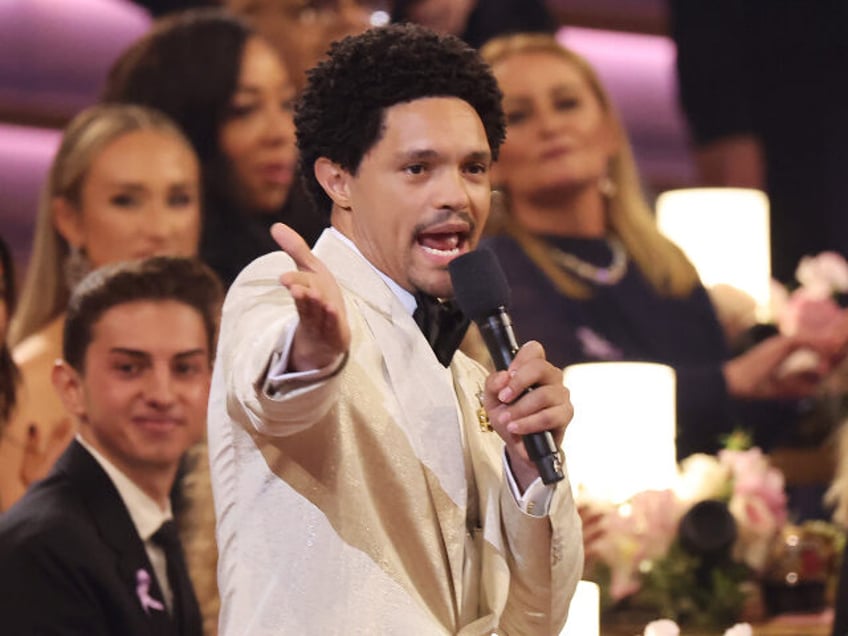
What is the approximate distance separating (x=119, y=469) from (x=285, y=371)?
40.9 inches

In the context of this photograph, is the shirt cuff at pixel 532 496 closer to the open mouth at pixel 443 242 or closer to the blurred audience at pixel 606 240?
the open mouth at pixel 443 242

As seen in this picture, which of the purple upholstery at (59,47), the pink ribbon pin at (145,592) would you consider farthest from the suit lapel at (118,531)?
the purple upholstery at (59,47)

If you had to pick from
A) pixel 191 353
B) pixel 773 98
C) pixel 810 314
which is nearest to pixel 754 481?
pixel 810 314

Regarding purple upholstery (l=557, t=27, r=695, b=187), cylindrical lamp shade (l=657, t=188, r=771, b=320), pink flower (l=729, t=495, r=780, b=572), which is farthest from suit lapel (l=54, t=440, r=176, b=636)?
purple upholstery (l=557, t=27, r=695, b=187)

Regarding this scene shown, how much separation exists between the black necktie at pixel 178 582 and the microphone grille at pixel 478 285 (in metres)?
0.95

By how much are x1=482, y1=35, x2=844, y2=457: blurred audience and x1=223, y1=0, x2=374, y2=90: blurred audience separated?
352 millimetres

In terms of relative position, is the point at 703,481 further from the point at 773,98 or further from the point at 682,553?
the point at 773,98

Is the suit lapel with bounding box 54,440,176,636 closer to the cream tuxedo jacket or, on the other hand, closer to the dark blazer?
the dark blazer

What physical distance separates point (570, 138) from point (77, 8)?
1.00 m

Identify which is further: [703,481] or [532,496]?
[703,481]

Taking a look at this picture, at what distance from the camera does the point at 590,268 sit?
3230 mm

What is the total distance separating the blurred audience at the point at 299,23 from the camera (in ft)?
10.1

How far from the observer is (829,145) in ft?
14.1

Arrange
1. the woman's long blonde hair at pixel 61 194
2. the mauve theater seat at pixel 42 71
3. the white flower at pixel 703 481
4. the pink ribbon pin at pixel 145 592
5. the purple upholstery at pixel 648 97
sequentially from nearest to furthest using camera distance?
the pink ribbon pin at pixel 145 592, the woman's long blonde hair at pixel 61 194, the white flower at pixel 703 481, the mauve theater seat at pixel 42 71, the purple upholstery at pixel 648 97
